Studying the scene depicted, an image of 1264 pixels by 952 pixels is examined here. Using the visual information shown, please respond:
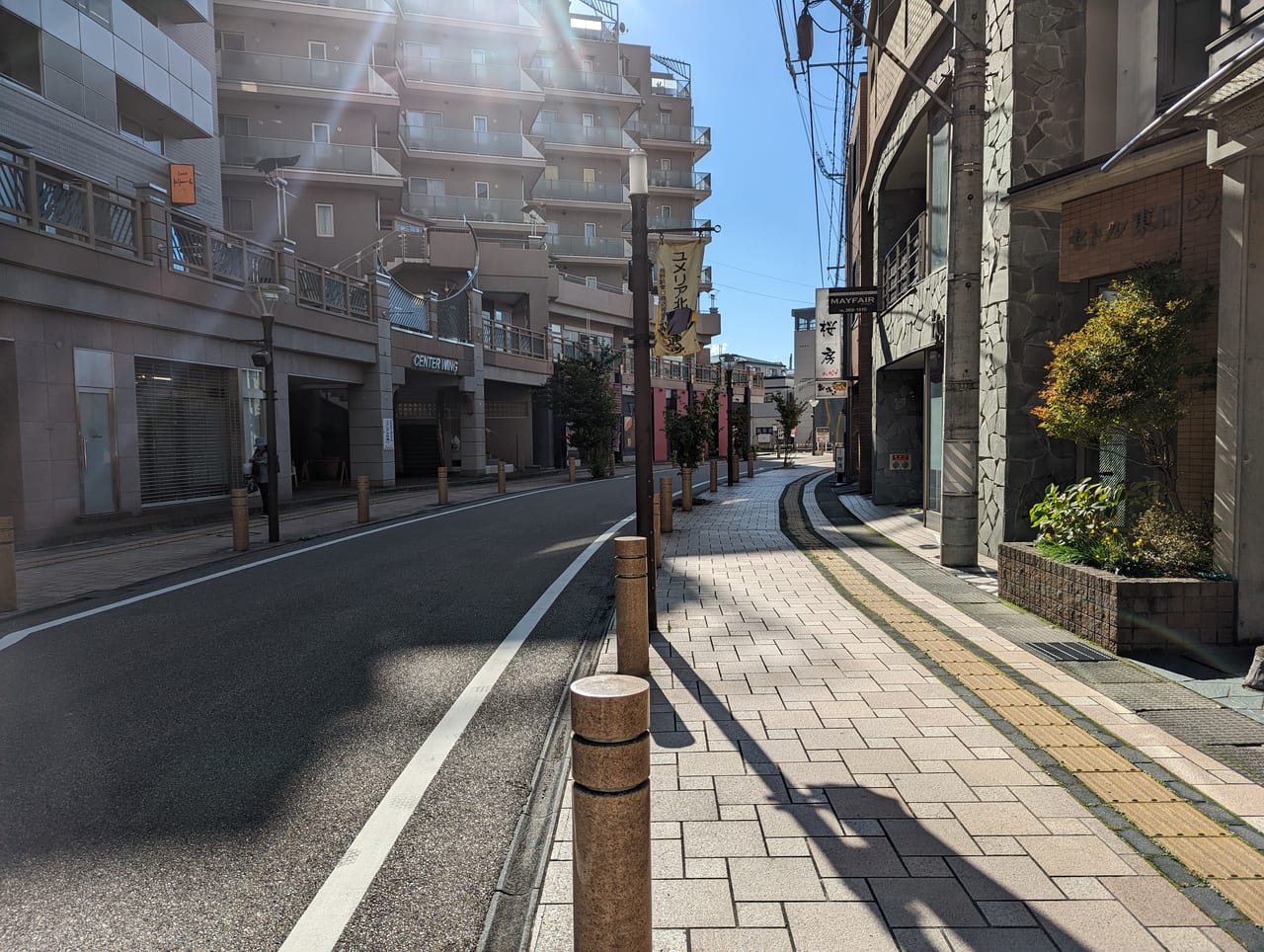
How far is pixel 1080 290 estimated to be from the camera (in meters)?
8.45

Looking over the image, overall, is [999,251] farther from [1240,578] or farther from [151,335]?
[151,335]

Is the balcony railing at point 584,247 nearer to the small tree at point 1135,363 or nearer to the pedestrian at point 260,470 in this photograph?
the pedestrian at point 260,470

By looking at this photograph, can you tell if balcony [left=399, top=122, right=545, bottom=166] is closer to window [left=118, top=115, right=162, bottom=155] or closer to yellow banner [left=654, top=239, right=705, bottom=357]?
window [left=118, top=115, right=162, bottom=155]

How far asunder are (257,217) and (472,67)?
15104 millimetres

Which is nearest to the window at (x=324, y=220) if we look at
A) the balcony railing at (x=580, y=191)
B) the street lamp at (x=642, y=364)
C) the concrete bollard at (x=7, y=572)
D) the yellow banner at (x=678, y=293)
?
the balcony railing at (x=580, y=191)

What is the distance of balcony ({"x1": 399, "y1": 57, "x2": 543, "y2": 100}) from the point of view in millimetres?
40281

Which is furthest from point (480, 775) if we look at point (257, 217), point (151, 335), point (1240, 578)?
point (257, 217)

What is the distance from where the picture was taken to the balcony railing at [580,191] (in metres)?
50.0

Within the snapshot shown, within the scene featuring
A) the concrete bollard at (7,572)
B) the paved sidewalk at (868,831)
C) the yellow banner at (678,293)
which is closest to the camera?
the paved sidewalk at (868,831)

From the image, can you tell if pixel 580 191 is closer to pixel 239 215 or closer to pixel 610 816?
pixel 239 215

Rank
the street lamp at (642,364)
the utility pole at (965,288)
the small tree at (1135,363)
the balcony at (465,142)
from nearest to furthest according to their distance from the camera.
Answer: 1. the small tree at (1135,363)
2. the street lamp at (642,364)
3. the utility pole at (965,288)
4. the balcony at (465,142)

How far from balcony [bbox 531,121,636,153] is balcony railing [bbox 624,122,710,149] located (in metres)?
5.34

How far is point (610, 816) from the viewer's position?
2008mm

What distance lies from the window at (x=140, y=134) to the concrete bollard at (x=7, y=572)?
1576 cm
